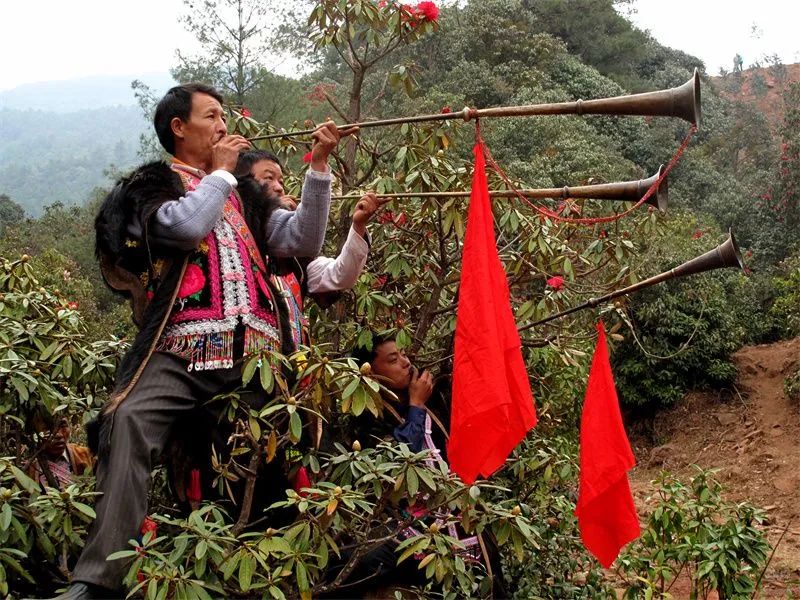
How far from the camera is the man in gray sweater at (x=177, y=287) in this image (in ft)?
9.73

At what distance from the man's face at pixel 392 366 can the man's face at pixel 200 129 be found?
A: 54.0 inches

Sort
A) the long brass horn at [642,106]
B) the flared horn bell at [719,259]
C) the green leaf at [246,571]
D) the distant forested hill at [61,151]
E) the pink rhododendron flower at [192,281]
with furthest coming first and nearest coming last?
the distant forested hill at [61,151]
the flared horn bell at [719,259]
the pink rhododendron flower at [192,281]
the long brass horn at [642,106]
the green leaf at [246,571]

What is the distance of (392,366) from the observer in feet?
14.4

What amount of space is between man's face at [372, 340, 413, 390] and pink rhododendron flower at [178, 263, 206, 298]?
132cm

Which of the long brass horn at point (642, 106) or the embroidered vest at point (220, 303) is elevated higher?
the long brass horn at point (642, 106)

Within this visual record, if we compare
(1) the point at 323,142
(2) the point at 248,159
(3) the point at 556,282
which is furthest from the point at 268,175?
(3) the point at 556,282

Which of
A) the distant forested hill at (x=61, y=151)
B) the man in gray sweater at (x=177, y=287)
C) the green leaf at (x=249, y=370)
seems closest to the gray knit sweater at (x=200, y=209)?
the man in gray sweater at (x=177, y=287)

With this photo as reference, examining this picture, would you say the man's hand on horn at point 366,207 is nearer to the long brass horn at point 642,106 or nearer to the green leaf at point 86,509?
the long brass horn at point 642,106

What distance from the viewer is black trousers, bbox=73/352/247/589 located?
9.39 feet

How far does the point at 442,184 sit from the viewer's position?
4.65 m

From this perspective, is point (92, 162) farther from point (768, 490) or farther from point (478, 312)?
point (478, 312)

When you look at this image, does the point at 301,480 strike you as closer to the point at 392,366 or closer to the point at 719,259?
the point at 392,366

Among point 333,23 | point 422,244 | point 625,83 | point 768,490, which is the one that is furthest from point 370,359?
point 625,83

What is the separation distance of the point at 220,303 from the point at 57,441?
1364 millimetres
